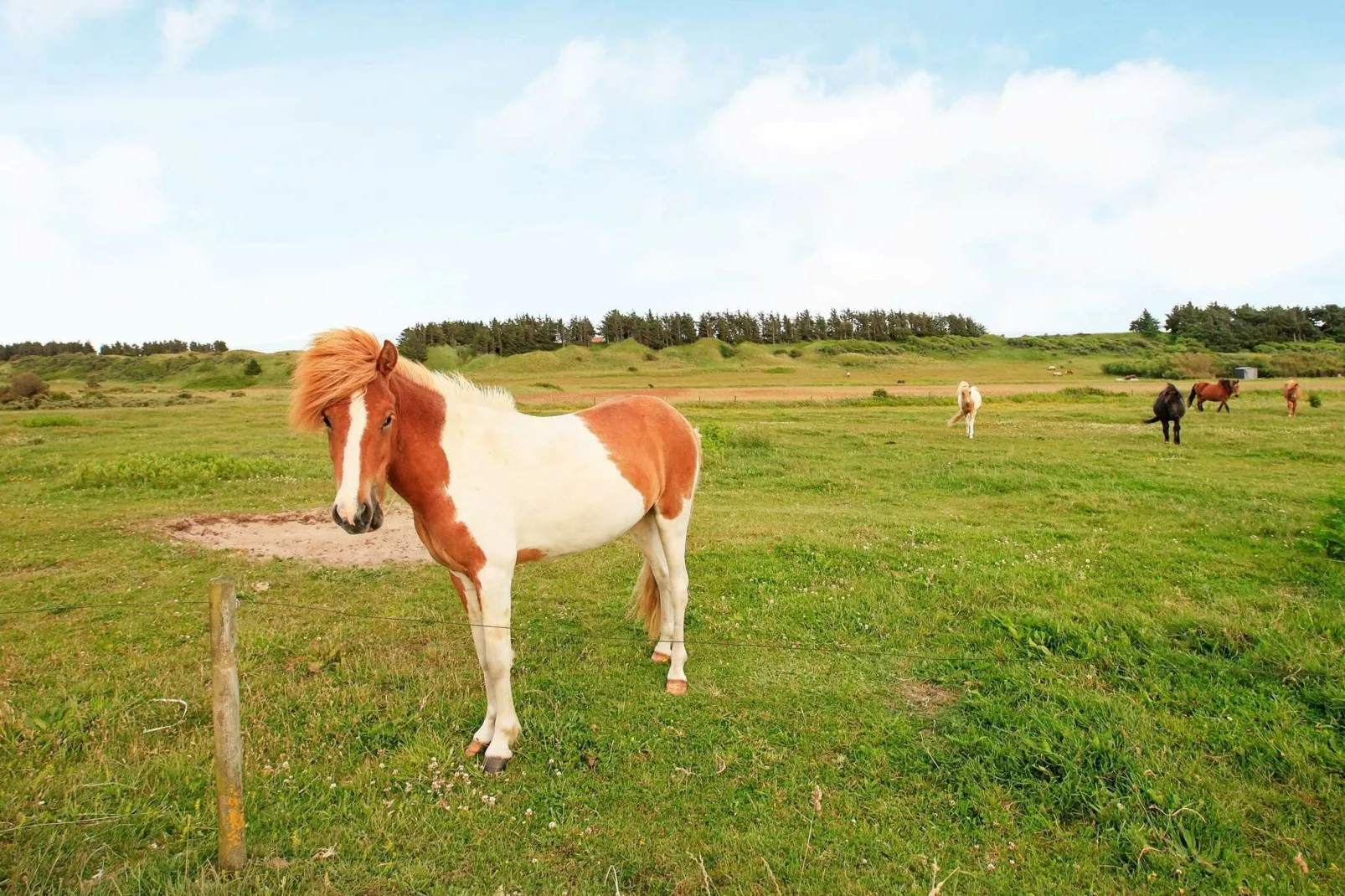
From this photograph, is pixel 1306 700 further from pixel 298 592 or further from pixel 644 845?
pixel 298 592

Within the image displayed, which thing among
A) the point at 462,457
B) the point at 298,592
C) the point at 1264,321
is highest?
the point at 1264,321

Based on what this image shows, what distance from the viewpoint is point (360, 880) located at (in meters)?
3.32

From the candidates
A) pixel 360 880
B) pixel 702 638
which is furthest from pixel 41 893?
pixel 702 638

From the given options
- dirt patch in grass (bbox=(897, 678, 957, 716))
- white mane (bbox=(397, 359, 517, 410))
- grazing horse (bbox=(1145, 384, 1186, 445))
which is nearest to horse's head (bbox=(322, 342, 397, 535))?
white mane (bbox=(397, 359, 517, 410))

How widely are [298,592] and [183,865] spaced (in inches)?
197

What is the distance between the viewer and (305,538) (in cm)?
1027

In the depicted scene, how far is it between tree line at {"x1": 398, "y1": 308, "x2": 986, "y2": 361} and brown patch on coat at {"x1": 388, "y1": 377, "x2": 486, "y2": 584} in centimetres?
11269

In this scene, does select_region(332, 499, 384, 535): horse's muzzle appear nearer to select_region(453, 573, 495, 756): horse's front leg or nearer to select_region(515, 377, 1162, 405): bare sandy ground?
select_region(453, 573, 495, 756): horse's front leg

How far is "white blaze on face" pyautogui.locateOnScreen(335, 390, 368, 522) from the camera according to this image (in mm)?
3623

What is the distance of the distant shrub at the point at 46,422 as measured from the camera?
985 inches

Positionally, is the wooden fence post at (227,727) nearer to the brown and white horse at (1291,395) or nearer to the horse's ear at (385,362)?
the horse's ear at (385,362)

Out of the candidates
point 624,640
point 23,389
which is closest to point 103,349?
point 23,389

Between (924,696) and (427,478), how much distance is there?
4115 mm

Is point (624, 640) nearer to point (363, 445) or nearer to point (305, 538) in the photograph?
point (363, 445)
